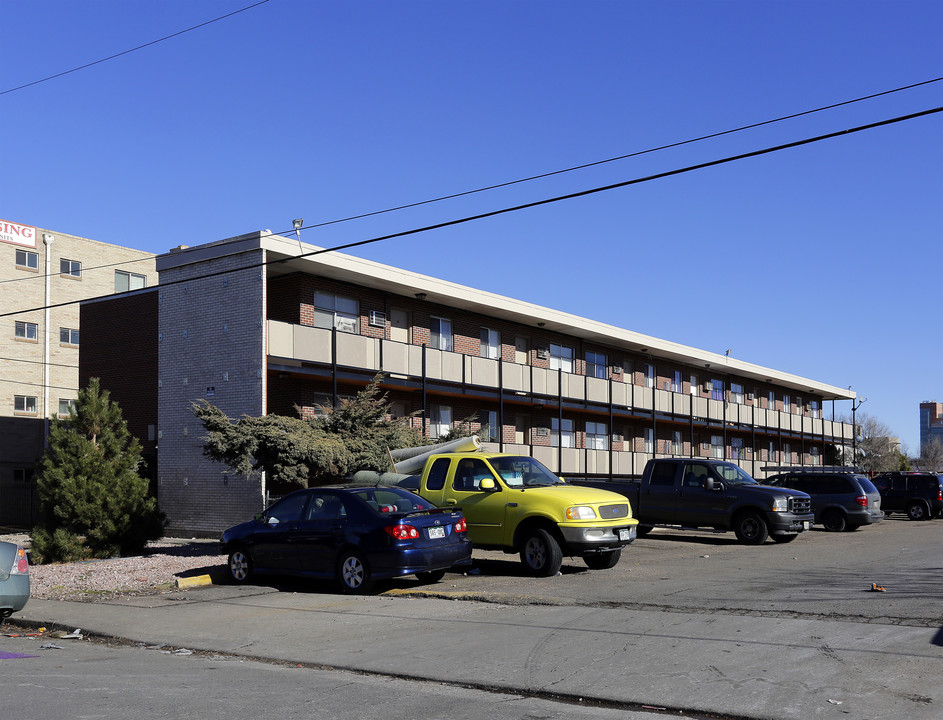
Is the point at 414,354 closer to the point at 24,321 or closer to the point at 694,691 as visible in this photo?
the point at 694,691

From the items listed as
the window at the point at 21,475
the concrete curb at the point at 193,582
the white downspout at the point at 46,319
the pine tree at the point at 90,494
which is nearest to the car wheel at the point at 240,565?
the concrete curb at the point at 193,582

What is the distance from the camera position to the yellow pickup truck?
14539 mm

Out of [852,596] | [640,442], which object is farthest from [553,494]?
[640,442]

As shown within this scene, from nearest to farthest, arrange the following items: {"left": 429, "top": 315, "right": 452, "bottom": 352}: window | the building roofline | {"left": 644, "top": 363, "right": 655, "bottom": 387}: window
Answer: the building roofline < {"left": 429, "top": 315, "right": 452, "bottom": 352}: window < {"left": 644, "top": 363, "right": 655, "bottom": 387}: window

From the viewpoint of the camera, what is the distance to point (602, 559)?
15.8m

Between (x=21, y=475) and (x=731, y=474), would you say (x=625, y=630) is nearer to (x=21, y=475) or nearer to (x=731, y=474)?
(x=731, y=474)

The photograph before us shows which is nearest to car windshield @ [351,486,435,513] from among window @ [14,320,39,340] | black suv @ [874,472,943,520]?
black suv @ [874,472,943,520]

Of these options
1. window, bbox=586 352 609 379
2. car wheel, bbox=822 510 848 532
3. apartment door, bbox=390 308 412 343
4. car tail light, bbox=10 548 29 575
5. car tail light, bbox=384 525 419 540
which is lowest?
car wheel, bbox=822 510 848 532

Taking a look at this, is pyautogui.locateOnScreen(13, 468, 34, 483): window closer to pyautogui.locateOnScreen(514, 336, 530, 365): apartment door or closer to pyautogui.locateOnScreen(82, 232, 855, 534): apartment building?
pyautogui.locateOnScreen(82, 232, 855, 534): apartment building

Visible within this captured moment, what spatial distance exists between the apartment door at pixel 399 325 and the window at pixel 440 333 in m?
1.13

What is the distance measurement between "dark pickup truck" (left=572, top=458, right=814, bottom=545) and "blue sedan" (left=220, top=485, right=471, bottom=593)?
26.7 ft

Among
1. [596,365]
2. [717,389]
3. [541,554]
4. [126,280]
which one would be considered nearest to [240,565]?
[541,554]

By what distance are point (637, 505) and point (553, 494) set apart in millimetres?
8444

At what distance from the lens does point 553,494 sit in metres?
14.8
